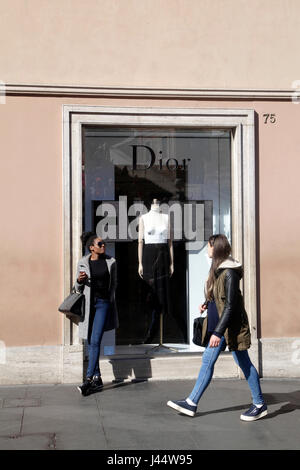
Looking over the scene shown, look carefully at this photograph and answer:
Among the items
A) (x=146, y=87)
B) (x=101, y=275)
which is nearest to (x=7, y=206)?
(x=101, y=275)

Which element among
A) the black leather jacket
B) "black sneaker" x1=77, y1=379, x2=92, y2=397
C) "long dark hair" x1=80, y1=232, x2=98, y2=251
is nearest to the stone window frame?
"long dark hair" x1=80, y1=232, x2=98, y2=251

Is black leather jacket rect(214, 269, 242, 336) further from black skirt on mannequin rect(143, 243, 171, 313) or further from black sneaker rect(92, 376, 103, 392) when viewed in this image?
black skirt on mannequin rect(143, 243, 171, 313)

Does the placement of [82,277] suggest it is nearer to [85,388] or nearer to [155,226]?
[85,388]

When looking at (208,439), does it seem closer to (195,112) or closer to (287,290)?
(287,290)

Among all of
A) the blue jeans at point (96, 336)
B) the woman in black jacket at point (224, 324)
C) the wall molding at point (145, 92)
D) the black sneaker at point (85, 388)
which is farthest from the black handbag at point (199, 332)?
the wall molding at point (145, 92)

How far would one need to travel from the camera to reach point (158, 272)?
33.6ft

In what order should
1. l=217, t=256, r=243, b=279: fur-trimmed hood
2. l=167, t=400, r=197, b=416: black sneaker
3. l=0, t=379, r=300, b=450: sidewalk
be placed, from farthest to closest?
1. l=167, t=400, r=197, b=416: black sneaker
2. l=217, t=256, r=243, b=279: fur-trimmed hood
3. l=0, t=379, r=300, b=450: sidewalk

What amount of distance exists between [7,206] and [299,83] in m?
4.20

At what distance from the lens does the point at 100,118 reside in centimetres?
978

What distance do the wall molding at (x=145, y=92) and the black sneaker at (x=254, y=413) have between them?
4.27 metres

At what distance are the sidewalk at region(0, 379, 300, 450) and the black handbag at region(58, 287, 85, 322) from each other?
0.95 metres

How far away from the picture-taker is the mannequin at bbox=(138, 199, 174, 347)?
33.5 ft

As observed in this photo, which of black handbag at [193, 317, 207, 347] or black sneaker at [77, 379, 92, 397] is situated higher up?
black handbag at [193, 317, 207, 347]

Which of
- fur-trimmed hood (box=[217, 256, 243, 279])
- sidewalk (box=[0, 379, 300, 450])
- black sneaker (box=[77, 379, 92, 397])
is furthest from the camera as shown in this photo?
black sneaker (box=[77, 379, 92, 397])
